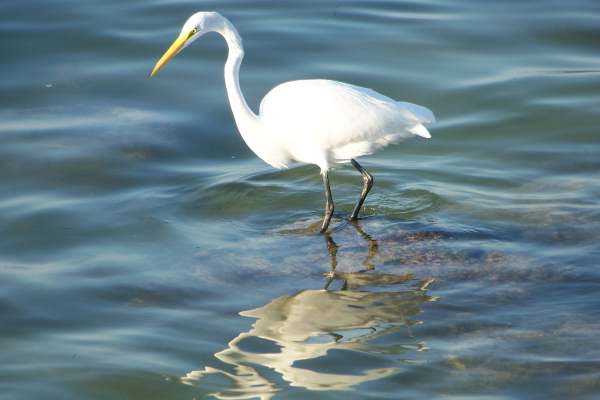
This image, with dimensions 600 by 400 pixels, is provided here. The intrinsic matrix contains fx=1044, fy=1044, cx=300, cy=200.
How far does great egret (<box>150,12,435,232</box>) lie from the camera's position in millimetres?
7180

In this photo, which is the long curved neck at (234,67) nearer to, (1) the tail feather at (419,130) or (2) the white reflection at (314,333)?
(1) the tail feather at (419,130)

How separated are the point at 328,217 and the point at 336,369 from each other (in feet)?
7.10

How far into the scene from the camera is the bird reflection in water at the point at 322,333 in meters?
5.41

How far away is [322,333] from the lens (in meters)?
5.93

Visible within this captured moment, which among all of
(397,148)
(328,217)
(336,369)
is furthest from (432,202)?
(336,369)

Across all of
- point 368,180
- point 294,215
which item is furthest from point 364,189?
point 294,215

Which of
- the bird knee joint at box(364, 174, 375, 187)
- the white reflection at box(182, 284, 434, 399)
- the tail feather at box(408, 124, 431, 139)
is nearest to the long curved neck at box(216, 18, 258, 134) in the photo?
the bird knee joint at box(364, 174, 375, 187)

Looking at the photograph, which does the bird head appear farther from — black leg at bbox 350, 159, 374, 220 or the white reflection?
the white reflection

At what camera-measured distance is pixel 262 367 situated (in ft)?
18.2

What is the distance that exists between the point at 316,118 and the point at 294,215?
3.01 ft

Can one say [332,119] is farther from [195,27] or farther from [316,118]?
[195,27]

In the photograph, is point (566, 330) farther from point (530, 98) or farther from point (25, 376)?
point (530, 98)

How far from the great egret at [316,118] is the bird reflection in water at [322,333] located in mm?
931

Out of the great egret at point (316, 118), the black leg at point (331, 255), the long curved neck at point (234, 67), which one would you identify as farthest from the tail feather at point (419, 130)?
the long curved neck at point (234, 67)
